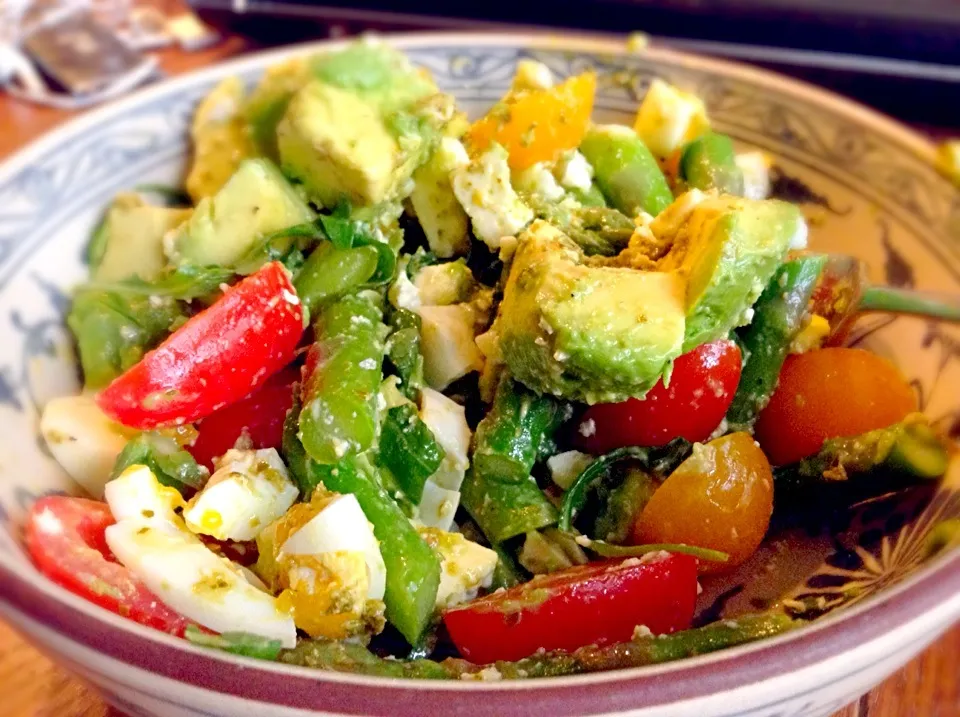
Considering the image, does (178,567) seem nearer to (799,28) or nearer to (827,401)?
(827,401)

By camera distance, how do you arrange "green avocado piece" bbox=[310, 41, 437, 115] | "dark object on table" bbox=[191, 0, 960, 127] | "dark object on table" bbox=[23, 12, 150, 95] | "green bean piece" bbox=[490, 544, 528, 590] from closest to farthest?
"green bean piece" bbox=[490, 544, 528, 590], "green avocado piece" bbox=[310, 41, 437, 115], "dark object on table" bbox=[191, 0, 960, 127], "dark object on table" bbox=[23, 12, 150, 95]

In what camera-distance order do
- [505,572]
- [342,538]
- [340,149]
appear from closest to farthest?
[342,538], [505,572], [340,149]

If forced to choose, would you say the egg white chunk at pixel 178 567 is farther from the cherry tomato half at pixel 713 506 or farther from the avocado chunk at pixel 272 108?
the avocado chunk at pixel 272 108

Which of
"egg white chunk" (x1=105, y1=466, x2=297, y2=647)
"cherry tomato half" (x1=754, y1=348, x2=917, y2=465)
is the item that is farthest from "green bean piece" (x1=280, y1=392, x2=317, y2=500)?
"cherry tomato half" (x1=754, y1=348, x2=917, y2=465)

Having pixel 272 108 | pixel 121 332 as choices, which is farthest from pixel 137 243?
pixel 272 108

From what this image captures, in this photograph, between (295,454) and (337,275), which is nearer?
(295,454)

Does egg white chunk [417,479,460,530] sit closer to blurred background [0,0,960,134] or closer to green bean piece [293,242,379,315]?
green bean piece [293,242,379,315]

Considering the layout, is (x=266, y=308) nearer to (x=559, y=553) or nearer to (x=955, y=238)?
(x=559, y=553)
